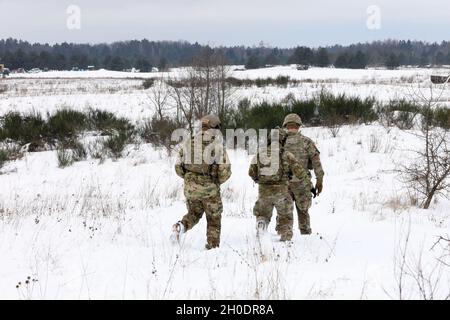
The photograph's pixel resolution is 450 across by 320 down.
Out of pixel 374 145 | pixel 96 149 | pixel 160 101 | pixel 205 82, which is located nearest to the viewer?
pixel 374 145

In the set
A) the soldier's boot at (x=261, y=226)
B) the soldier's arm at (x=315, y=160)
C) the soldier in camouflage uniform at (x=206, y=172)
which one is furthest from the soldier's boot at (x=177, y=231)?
the soldier's arm at (x=315, y=160)

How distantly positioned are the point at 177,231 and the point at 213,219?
0.37 metres

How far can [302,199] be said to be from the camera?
484 centimetres

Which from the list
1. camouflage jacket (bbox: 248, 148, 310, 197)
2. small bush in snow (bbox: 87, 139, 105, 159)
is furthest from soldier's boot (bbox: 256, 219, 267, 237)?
small bush in snow (bbox: 87, 139, 105, 159)

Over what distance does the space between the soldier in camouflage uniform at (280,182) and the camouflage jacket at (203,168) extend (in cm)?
40

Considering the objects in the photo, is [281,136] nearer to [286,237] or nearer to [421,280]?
[286,237]

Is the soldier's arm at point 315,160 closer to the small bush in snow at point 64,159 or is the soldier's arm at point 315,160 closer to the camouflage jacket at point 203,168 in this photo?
the camouflage jacket at point 203,168

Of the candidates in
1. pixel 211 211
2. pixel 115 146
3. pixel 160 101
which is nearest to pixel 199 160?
pixel 211 211

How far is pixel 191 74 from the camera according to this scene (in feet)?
41.9

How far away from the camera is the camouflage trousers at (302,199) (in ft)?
15.8

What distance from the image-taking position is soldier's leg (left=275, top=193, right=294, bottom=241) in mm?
4512

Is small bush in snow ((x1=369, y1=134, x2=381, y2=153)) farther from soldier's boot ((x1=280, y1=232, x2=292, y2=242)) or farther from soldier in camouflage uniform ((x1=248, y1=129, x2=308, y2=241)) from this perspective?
soldier's boot ((x1=280, y1=232, x2=292, y2=242))
